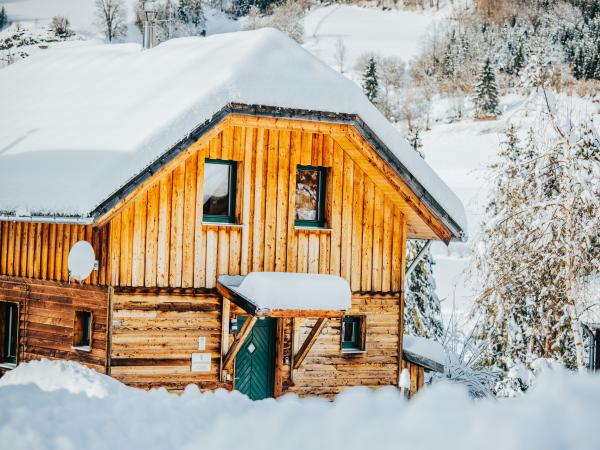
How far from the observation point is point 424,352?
16516 mm

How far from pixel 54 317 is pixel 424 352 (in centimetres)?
732

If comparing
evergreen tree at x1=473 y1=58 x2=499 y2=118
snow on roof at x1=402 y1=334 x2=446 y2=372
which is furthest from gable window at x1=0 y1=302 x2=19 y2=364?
evergreen tree at x1=473 y1=58 x2=499 y2=118

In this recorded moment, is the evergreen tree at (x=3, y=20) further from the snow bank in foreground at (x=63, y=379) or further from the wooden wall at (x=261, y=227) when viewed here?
the snow bank in foreground at (x=63, y=379)

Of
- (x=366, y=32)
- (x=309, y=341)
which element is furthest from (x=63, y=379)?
(x=366, y=32)

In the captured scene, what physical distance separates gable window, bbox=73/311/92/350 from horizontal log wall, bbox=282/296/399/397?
3.57m

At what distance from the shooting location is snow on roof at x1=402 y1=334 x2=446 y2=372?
16234mm

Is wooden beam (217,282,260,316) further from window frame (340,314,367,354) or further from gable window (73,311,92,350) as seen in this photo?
window frame (340,314,367,354)

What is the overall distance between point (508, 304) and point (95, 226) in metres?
9.07

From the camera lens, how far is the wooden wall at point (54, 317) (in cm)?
1367

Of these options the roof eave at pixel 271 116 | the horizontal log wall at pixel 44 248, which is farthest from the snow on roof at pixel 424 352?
the horizontal log wall at pixel 44 248

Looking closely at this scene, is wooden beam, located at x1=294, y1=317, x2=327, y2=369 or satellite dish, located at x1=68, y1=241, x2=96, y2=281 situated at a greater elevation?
satellite dish, located at x1=68, y1=241, x2=96, y2=281

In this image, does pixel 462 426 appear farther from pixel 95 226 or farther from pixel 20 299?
pixel 20 299

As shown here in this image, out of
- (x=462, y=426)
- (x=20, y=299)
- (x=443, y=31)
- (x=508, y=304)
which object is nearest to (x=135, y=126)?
(x=20, y=299)

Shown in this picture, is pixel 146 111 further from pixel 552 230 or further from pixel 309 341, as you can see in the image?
pixel 552 230
